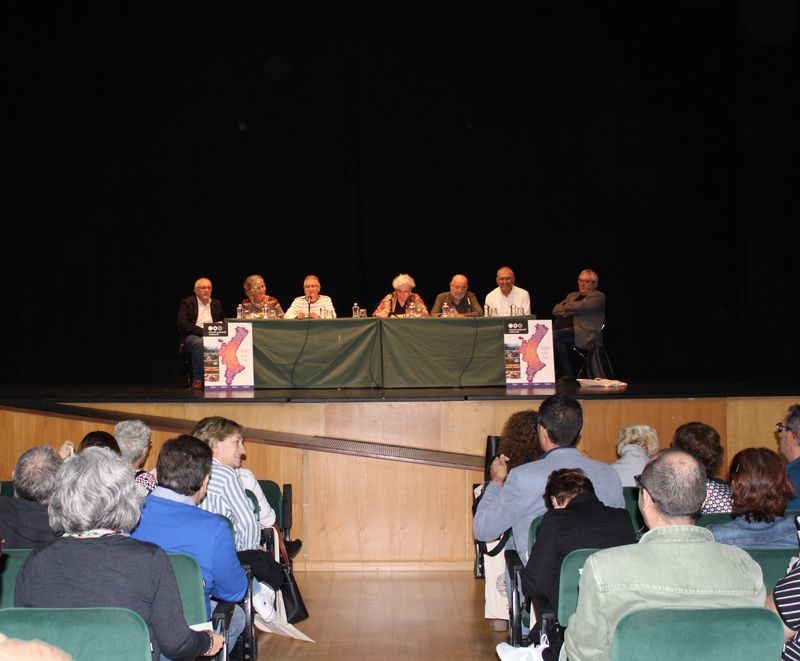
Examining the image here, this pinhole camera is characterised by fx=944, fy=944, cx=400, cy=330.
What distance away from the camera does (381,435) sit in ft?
21.5

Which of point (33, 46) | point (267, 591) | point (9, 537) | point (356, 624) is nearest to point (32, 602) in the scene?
point (9, 537)

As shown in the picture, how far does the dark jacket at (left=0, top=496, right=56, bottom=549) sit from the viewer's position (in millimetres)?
3303

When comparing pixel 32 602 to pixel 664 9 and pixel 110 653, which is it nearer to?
pixel 110 653

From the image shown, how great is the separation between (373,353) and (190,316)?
6.34 feet

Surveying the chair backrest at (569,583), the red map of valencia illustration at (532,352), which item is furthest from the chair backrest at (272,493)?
the red map of valencia illustration at (532,352)

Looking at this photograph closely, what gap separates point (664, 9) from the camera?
10398 mm

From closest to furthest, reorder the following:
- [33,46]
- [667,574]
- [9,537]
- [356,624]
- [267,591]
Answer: [667,574] < [9,537] < [267,591] < [356,624] < [33,46]

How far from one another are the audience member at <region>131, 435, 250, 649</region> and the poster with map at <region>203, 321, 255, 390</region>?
173 inches

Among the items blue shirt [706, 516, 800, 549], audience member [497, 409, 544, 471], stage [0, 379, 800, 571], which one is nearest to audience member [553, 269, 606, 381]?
stage [0, 379, 800, 571]

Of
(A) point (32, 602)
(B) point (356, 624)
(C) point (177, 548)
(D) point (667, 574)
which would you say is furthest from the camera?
(B) point (356, 624)

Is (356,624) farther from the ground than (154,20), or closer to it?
closer to it

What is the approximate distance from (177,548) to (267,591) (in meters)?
0.80

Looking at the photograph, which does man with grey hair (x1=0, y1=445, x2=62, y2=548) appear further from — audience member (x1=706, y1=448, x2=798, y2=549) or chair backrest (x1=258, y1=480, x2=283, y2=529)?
audience member (x1=706, y1=448, x2=798, y2=549)

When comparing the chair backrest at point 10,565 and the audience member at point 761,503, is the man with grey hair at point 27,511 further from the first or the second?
the audience member at point 761,503
